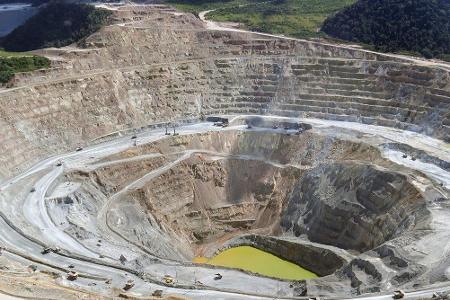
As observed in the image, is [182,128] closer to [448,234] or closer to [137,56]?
[137,56]

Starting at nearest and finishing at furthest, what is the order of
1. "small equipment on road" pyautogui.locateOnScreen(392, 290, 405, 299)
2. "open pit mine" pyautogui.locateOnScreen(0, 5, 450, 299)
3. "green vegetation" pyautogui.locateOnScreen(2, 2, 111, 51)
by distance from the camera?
"small equipment on road" pyautogui.locateOnScreen(392, 290, 405, 299) < "open pit mine" pyautogui.locateOnScreen(0, 5, 450, 299) < "green vegetation" pyautogui.locateOnScreen(2, 2, 111, 51)

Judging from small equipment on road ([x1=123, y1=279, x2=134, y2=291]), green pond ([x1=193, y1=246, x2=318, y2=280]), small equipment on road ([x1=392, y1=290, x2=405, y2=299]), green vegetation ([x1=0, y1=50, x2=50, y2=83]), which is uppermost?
green vegetation ([x1=0, y1=50, x2=50, y2=83])

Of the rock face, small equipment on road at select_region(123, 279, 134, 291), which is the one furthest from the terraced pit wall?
small equipment on road at select_region(123, 279, 134, 291)

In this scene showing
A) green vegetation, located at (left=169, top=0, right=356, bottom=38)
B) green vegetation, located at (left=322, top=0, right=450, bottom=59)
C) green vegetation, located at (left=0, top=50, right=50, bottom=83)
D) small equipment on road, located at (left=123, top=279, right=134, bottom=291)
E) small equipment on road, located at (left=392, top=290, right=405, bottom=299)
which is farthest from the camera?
green vegetation, located at (left=169, top=0, right=356, bottom=38)

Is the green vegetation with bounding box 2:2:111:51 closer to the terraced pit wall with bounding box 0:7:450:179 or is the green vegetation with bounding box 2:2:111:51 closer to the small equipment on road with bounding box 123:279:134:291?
the terraced pit wall with bounding box 0:7:450:179

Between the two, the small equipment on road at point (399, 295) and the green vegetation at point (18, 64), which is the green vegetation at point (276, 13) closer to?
the green vegetation at point (18, 64)

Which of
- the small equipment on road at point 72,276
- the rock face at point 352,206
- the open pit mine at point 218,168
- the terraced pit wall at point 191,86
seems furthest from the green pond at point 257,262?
the terraced pit wall at point 191,86

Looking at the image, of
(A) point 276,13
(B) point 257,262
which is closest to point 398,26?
(A) point 276,13
